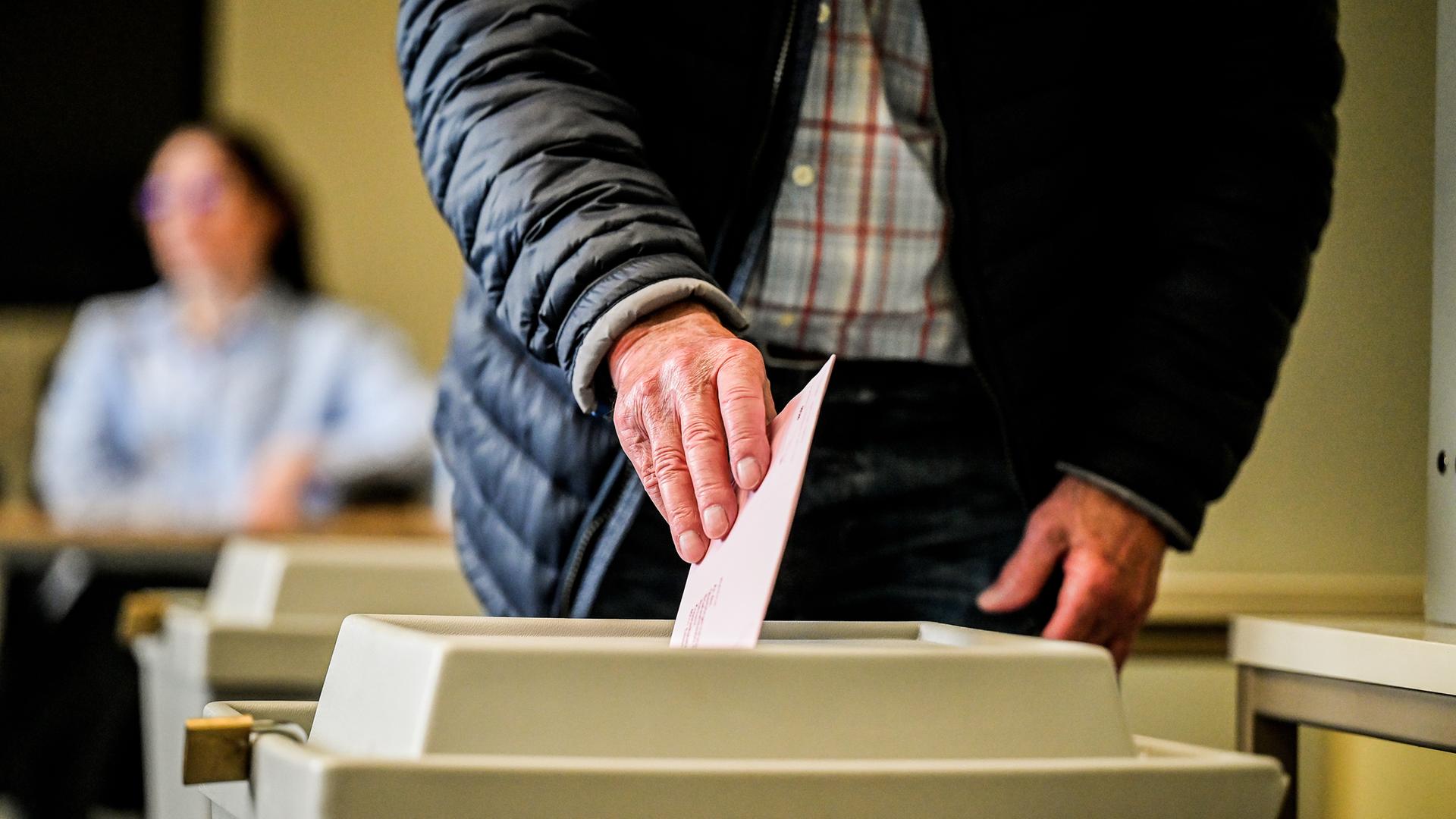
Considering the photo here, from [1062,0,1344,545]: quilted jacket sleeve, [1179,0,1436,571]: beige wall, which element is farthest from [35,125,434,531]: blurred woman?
[1062,0,1344,545]: quilted jacket sleeve

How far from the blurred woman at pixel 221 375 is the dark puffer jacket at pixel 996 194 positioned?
2258 millimetres

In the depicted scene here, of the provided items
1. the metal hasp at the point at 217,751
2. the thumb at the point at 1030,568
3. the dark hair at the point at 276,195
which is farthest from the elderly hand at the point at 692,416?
the dark hair at the point at 276,195

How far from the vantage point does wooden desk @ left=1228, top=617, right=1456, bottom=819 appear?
0.68m

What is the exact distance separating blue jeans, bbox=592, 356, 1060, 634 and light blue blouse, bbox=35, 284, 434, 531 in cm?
226

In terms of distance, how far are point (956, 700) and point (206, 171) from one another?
3000 mm

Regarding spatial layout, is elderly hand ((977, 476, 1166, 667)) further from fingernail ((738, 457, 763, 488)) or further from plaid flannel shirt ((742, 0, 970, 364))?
fingernail ((738, 457, 763, 488))

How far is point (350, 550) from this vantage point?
56.7 inches

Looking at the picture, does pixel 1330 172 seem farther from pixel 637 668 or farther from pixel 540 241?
pixel 637 668

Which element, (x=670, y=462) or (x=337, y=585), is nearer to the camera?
(x=670, y=462)

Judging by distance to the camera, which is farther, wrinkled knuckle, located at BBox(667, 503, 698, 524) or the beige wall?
the beige wall

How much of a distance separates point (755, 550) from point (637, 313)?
5.5 inches

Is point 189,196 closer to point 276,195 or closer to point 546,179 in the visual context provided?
point 276,195

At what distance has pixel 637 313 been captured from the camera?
632 mm

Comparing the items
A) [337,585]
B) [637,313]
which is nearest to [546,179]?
[637,313]
